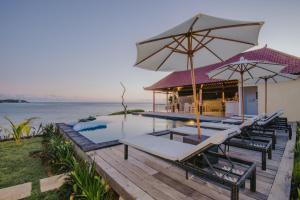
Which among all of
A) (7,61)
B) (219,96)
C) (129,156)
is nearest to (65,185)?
(129,156)

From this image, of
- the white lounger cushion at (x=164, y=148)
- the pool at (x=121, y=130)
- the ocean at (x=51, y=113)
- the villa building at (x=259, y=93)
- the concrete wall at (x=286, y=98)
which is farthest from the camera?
the ocean at (x=51, y=113)

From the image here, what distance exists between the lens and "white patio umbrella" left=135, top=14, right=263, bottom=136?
2.09m

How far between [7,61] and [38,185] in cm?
1790

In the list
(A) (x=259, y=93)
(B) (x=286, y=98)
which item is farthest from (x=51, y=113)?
(B) (x=286, y=98)

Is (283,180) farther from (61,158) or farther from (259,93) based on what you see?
(259,93)

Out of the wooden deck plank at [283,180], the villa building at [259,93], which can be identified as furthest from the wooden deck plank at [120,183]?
the villa building at [259,93]

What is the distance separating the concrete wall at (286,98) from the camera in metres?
8.05

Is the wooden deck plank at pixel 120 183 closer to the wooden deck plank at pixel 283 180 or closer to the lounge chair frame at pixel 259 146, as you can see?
the wooden deck plank at pixel 283 180

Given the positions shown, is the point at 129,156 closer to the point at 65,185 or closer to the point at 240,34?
the point at 65,185

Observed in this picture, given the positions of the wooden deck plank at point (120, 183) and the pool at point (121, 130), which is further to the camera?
the pool at point (121, 130)

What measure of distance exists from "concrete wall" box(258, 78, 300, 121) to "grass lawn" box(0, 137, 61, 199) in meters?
10.9

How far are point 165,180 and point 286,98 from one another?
9.54 m

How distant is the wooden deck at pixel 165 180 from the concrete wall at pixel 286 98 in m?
6.62

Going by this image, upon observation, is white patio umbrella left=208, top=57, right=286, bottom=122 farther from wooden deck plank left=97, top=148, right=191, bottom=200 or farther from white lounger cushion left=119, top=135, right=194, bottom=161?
wooden deck plank left=97, top=148, right=191, bottom=200
